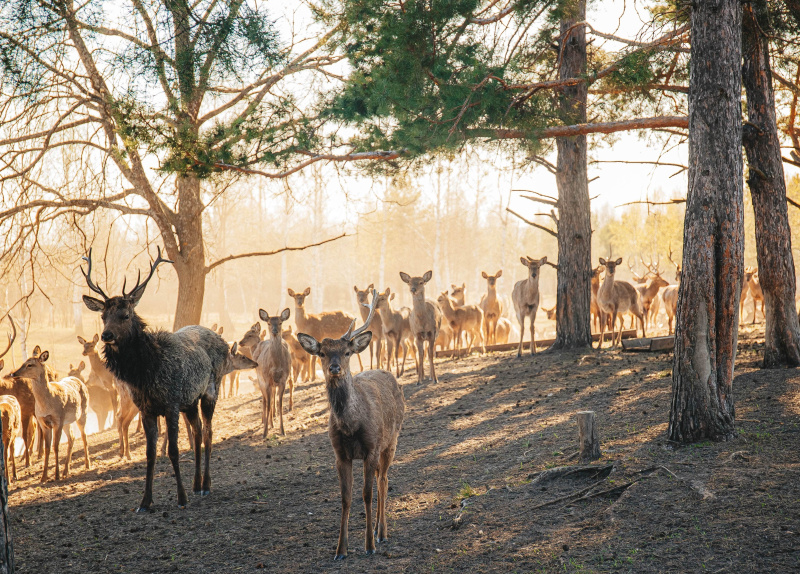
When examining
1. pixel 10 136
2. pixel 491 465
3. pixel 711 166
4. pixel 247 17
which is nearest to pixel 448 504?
pixel 491 465

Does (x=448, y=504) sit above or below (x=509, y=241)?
below

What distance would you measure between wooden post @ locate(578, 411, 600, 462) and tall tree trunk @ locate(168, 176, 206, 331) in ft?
28.0

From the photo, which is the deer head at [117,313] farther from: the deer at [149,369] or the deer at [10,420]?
the deer at [10,420]

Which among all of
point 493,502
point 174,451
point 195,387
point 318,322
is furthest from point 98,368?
point 493,502

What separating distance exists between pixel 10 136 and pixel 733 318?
11144 mm

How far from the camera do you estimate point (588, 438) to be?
20.3ft

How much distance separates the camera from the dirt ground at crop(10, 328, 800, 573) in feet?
14.6

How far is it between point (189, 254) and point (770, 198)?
10112 mm

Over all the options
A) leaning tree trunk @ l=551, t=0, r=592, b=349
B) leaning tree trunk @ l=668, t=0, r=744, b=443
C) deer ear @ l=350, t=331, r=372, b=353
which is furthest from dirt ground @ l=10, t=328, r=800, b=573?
leaning tree trunk @ l=551, t=0, r=592, b=349

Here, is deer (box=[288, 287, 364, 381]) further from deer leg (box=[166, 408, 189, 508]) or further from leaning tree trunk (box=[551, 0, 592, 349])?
deer leg (box=[166, 408, 189, 508])

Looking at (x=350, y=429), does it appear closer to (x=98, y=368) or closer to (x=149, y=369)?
(x=149, y=369)

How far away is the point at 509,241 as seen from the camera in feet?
211

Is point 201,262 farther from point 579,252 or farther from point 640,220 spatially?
point 640,220

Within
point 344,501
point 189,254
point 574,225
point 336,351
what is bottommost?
point 344,501
